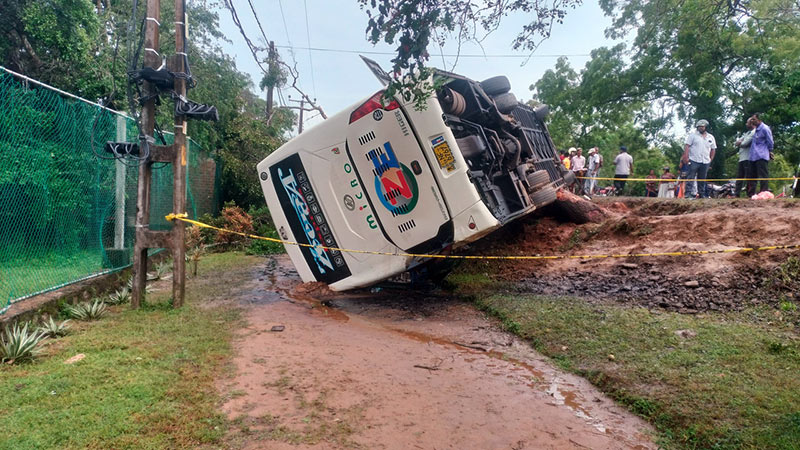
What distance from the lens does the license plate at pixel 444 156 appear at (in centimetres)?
561

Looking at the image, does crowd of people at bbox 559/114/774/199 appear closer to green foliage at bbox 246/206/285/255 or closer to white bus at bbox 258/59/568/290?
white bus at bbox 258/59/568/290

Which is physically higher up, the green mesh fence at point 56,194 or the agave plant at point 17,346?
the green mesh fence at point 56,194

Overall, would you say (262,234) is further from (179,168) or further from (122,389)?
(122,389)

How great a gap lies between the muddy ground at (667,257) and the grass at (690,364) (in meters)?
0.42

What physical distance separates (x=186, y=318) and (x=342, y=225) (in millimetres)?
2204

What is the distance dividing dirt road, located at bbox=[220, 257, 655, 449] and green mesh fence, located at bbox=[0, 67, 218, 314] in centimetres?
209

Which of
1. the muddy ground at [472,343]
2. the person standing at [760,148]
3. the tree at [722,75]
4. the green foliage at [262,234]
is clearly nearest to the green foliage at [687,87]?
the tree at [722,75]

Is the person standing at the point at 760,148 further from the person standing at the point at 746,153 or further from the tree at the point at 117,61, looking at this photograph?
the tree at the point at 117,61

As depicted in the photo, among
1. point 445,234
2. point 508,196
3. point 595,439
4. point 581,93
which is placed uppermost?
point 581,93

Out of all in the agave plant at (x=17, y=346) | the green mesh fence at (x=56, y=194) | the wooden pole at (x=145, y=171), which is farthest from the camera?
the wooden pole at (x=145, y=171)

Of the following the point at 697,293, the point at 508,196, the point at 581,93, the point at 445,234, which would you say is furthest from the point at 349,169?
the point at 581,93

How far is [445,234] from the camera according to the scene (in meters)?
5.75

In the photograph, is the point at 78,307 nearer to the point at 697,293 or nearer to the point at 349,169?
the point at 349,169

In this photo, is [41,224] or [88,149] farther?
[88,149]
